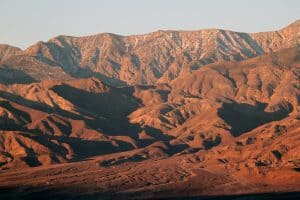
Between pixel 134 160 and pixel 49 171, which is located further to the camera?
pixel 134 160

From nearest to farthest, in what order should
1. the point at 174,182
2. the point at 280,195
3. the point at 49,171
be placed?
the point at 280,195
the point at 174,182
the point at 49,171

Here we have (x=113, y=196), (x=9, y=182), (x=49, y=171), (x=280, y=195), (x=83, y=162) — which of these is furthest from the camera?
(x=83, y=162)

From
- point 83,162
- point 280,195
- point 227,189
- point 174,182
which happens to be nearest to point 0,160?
point 83,162

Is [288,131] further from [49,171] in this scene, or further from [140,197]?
[140,197]

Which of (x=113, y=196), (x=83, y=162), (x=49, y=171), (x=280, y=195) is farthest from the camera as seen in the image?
(x=83, y=162)

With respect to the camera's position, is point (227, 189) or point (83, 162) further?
point (83, 162)

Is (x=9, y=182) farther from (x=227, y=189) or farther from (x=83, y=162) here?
(x=227, y=189)

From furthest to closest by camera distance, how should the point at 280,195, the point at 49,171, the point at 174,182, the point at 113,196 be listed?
1. the point at 49,171
2. the point at 174,182
3. the point at 113,196
4. the point at 280,195

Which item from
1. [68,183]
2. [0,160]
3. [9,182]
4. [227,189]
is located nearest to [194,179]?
[227,189]
